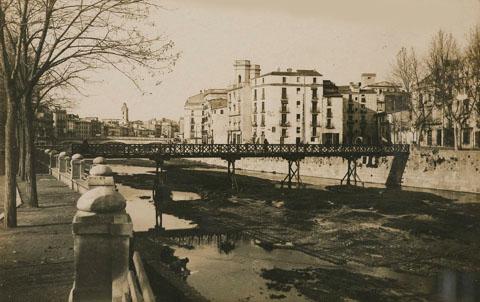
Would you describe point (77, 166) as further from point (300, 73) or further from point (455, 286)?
point (300, 73)

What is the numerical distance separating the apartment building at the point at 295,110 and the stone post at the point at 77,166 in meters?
48.1

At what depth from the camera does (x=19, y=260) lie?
9234 mm

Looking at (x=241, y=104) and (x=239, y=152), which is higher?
(x=241, y=104)

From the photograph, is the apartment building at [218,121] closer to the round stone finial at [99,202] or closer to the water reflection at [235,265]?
the water reflection at [235,265]

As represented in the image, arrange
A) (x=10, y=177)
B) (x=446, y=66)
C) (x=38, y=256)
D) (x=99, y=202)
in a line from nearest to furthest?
(x=99, y=202) → (x=38, y=256) → (x=10, y=177) → (x=446, y=66)

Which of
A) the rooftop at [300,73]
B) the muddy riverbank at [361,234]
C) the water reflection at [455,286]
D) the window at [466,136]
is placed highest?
the rooftop at [300,73]

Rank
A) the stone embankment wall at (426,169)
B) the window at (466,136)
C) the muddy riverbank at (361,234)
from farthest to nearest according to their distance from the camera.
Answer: the window at (466,136)
the stone embankment wall at (426,169)
the muddy riverbank at (361,234)

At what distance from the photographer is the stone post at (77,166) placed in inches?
832

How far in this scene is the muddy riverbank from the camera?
13.1 meters

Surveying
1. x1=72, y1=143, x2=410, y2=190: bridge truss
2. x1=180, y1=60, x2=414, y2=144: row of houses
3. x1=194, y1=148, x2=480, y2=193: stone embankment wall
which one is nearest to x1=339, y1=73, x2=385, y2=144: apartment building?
x1=180, y1=60, x2=414, y2=144: row of houses

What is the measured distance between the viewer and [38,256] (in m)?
9.61

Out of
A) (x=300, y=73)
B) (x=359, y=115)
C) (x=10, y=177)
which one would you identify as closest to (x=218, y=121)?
(x=300, y=73)

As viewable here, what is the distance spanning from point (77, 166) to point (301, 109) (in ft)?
170

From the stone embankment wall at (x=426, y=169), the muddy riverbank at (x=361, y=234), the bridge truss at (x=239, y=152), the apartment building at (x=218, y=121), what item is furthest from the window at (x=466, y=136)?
the apartment building at (x=218, y=121)
